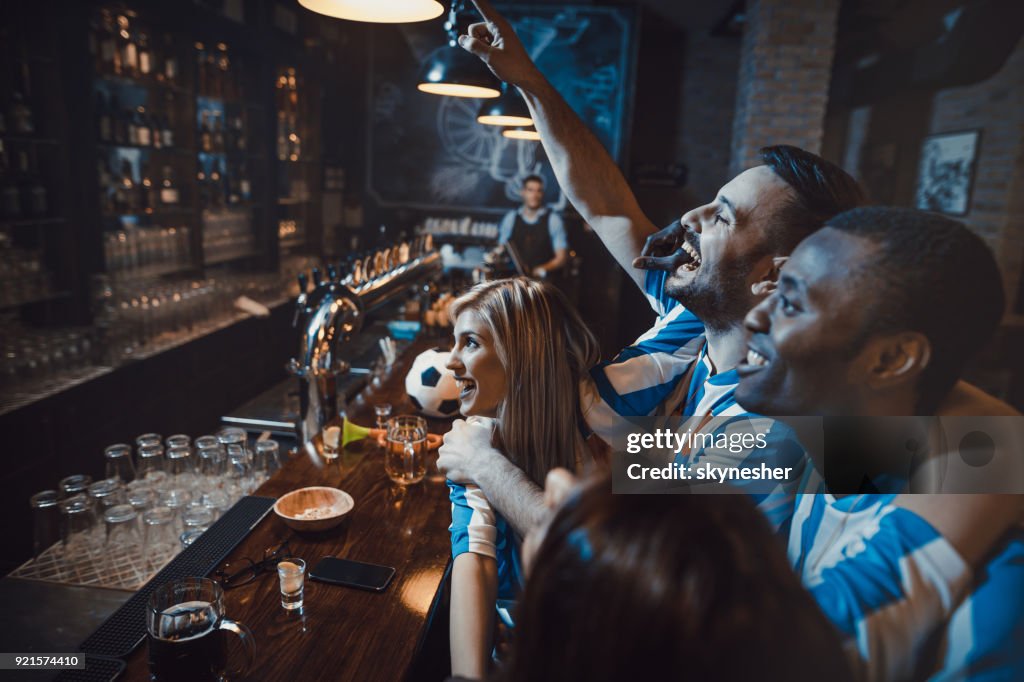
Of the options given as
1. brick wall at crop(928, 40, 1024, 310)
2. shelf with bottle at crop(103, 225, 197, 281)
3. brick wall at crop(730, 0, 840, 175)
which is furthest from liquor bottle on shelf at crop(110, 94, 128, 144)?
brick wall at crop(928, 40, 1024, 310)

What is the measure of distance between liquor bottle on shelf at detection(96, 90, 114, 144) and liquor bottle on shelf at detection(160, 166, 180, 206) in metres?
0.52

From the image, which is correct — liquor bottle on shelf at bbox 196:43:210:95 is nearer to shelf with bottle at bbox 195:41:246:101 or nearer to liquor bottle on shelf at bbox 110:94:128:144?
shelf with bottle at bbox 195:41:246:101

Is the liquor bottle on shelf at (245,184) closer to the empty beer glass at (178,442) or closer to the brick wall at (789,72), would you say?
Result: the empty beer glass at (178,442)

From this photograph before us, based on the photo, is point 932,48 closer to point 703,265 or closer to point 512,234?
point 512,234

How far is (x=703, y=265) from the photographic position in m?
1.28

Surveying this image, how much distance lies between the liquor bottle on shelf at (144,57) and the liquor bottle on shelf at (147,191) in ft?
1.90

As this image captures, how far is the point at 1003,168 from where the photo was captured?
5.34m

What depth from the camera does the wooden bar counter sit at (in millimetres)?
1135

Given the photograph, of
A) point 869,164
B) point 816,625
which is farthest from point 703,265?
point 869,164

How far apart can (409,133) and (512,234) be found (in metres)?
2.00

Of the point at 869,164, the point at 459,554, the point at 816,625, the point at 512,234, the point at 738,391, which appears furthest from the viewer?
the point at 869,164

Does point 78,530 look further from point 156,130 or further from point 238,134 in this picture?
point 238,134

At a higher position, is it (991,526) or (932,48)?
(932,48)

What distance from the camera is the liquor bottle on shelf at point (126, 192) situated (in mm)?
4182
